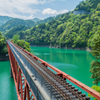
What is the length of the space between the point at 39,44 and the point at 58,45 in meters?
31.6

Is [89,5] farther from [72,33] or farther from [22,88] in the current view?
[22,88]

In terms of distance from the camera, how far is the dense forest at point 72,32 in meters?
108

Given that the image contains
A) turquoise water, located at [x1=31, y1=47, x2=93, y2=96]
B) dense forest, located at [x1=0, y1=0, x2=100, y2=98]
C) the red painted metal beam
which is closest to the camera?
the red painted metal beam

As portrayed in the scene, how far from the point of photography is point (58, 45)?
429 feet

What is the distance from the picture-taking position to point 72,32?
125 meters

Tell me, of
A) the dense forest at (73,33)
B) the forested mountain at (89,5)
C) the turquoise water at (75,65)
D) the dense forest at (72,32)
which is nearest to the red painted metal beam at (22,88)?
the turquoise water at (75,65)

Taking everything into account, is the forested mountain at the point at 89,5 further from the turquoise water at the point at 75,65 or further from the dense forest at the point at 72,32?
the turquoise water at the point at 75,65

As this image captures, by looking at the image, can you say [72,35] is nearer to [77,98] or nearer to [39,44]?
[39,44]

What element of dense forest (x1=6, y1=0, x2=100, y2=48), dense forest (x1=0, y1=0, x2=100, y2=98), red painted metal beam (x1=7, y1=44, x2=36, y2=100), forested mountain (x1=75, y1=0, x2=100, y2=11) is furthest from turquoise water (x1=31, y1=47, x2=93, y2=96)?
forested mountain (x1=75, y1=0, x2=100, y2=11)

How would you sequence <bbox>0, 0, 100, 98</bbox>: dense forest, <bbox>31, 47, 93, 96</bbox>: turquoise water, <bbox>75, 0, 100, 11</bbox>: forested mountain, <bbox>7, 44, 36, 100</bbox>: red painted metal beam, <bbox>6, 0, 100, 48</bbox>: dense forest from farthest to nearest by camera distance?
<bbox>75, 0, 100, 11</bbox>: forested mountain → <bbox>6, 0, 100, 48</bbox>: dense forest → <bbox>0, 0, 100, 98</bbox>: dense forest → <bbox>31, 47, 93, 96</bbox>: turquoise water → <bbox>7, 44, 36, 100</bbox>: red painted metal beam

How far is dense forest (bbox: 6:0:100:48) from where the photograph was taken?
10750 cm

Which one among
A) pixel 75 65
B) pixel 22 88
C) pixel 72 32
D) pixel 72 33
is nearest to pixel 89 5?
pixel 72 32

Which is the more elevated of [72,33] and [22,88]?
[72,33]

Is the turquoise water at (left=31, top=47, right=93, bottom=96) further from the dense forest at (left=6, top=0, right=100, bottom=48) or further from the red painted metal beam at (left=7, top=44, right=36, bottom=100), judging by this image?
the dense forest at (left=6, top=0, right=100, bottom=48)
